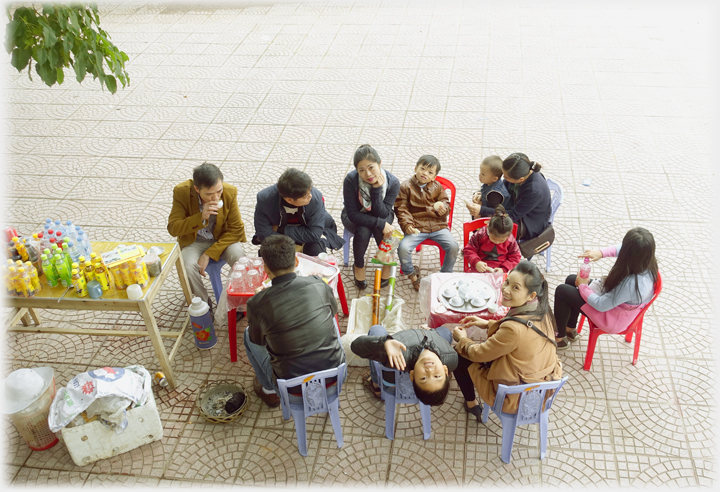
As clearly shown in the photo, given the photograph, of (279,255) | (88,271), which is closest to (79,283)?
(88,271)

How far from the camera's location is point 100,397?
356cm

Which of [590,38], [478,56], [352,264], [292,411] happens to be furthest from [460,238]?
[590,38]

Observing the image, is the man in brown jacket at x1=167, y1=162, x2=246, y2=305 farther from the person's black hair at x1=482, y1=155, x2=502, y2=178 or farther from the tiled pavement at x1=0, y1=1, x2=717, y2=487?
the person's black hair at x1=482, y1=155, x2=502, y2=178

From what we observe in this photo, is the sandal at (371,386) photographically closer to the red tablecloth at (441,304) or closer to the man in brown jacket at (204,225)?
the red tablecloth at (441,304)

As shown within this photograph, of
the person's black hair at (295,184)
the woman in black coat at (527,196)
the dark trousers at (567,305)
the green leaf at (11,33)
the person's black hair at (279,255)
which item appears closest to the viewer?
the green leaf at (11,33)

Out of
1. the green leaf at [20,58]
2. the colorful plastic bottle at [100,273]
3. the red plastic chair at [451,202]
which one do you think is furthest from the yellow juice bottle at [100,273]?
the red plastic chair at [451,202]

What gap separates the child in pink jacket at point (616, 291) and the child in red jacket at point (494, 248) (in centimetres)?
46

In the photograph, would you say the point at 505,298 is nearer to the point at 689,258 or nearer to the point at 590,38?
the point at 689,258

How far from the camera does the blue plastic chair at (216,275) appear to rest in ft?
15.8

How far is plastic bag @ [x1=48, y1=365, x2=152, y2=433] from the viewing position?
3.51 m

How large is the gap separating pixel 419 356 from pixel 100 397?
80.0 inches

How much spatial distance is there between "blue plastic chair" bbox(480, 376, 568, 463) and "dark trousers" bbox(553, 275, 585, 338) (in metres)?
0.93

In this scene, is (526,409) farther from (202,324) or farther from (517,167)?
(202,324)

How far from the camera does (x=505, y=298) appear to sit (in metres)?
3.59
